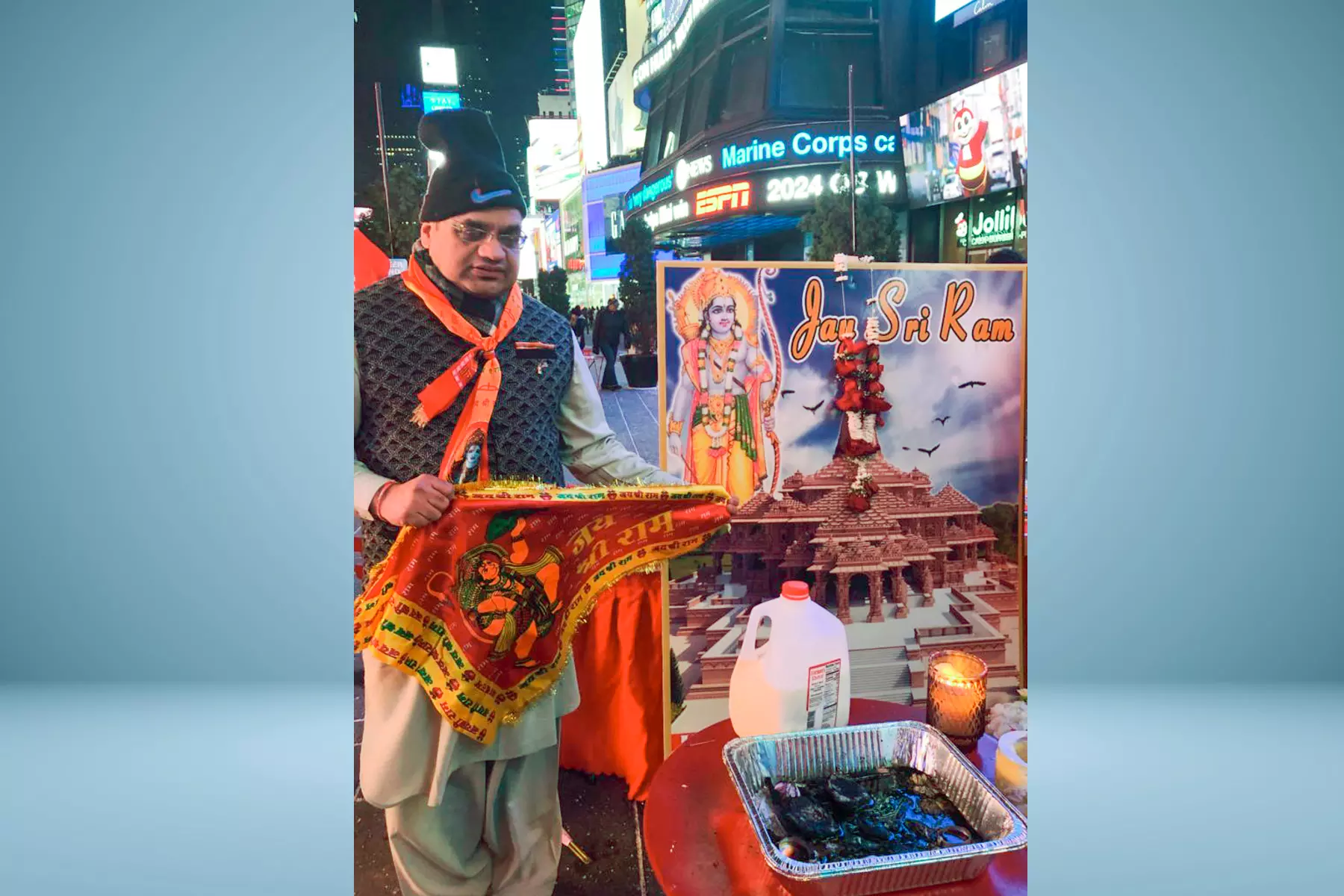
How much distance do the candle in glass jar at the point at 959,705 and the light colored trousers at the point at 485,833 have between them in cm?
77

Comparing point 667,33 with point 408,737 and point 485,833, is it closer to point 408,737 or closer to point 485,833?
point 408,737

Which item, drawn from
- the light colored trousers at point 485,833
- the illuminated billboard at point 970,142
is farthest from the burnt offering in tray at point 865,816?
the illuminated billboard at point 970,142

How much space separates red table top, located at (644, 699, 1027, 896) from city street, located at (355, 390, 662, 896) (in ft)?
0.67

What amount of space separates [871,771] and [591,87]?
1.42m

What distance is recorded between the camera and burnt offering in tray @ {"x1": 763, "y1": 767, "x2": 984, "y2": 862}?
61.8 inches

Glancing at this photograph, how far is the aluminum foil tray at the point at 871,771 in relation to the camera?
1483mm

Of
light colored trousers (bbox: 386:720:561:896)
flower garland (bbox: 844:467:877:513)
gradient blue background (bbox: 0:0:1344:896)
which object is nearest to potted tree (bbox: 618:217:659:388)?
flower garland (bbox: 844:467:877:513)
